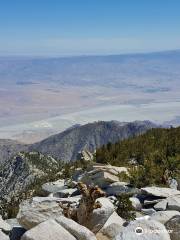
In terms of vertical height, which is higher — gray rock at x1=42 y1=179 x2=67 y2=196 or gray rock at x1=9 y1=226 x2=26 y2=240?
gray rock at x1=9 y1=226 x2=26 y2=240

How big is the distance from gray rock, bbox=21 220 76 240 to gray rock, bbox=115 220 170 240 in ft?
3.66

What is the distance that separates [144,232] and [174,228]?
4.13 feet

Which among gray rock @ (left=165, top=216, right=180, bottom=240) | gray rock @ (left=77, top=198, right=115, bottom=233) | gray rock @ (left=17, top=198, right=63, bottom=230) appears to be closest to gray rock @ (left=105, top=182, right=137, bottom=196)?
gray rock @ (left=17, top=198, right=63, bottom=230)

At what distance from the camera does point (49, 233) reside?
1006cm

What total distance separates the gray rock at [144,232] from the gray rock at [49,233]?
43.9 inches

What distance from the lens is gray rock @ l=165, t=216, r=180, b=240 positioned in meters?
10.3

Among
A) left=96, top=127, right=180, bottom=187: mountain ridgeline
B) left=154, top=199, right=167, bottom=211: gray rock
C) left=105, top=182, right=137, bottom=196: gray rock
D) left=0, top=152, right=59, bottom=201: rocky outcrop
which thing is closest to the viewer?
left=154, top=199, right=167, bottom=211: gray rock

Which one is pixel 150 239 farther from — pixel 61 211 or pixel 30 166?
pixel 30 166

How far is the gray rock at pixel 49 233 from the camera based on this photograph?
999 centimetres

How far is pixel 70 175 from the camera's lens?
85.5 feet

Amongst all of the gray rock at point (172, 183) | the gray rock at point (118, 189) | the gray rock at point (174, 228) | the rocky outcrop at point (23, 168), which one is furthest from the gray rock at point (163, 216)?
the rocky outcrop at point (23, 168)

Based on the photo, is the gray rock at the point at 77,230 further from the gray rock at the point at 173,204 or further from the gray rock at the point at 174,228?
the gray rock at the point at 173,204

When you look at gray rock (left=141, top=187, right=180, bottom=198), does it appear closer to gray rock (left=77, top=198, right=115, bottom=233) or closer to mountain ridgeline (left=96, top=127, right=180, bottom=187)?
mountain ridgeline (left=96, top=127, right=180, bottom=187)

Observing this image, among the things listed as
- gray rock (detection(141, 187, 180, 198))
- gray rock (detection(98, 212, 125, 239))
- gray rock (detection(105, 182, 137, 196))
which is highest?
gray rock (detection(98, 212, 125, 239))
